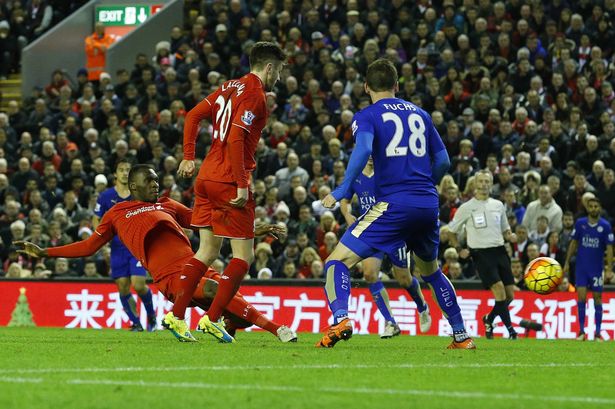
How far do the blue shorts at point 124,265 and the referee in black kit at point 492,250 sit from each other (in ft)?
14.6

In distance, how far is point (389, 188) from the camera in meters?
10.2

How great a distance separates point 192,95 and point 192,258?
48.6 feet

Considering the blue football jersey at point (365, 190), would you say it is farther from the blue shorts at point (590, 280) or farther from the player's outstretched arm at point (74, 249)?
the blue shorts at point (590, 280)

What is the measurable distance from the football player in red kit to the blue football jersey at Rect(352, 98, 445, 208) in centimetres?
108

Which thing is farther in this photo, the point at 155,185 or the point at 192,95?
the point at 192,95

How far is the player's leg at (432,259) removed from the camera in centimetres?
1021

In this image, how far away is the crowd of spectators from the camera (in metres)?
20.8

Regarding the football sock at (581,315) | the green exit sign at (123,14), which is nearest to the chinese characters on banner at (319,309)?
the football sock at (581,315)

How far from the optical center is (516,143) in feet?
71.1

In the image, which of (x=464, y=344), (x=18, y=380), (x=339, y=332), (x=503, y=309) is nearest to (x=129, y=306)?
(x=503, y=309)

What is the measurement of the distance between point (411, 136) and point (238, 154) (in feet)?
4.92

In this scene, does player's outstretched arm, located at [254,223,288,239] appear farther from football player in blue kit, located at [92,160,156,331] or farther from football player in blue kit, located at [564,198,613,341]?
football player in blue kit, located at [564,198,613,341]

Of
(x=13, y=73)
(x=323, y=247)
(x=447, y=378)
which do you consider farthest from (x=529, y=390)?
(x=13, y=73)

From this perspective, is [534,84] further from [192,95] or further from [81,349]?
[81,349]
